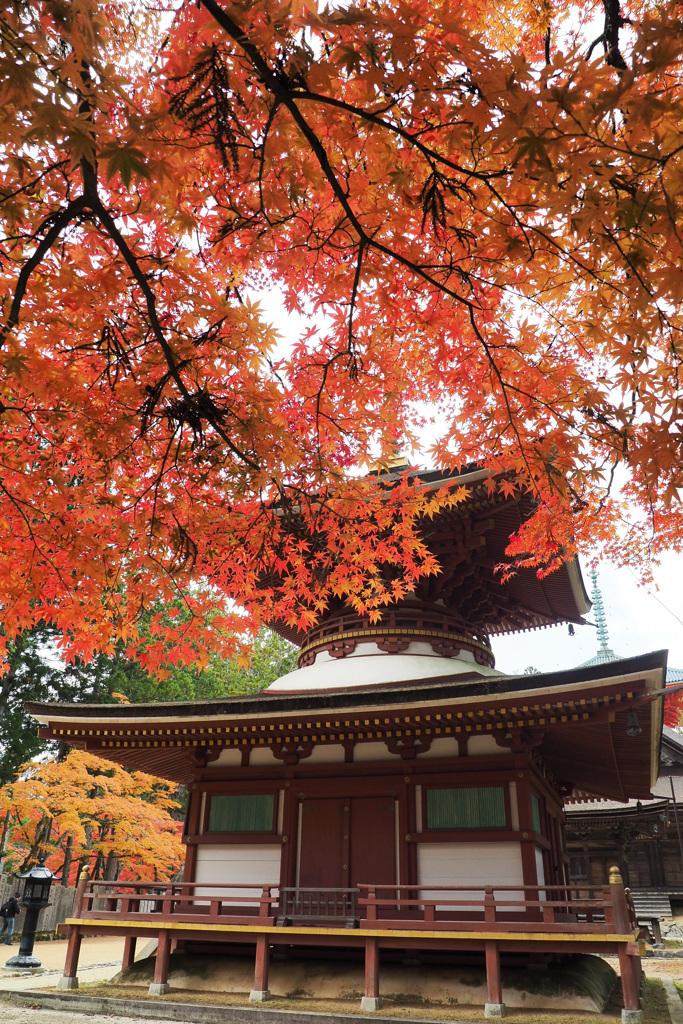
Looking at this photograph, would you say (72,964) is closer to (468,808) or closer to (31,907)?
(31,907)

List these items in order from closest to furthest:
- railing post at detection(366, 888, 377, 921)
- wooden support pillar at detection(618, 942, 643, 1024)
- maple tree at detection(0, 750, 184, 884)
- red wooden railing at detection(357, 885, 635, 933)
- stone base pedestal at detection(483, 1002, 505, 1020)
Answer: wooden support pillar at detection(618, 942, 643, 1024)
stone base pedestal at detection(483, 1002, 505, 1020)
red wooden railing at detection(357, 885, 635, 933)
railing post at detection(366, 888, 377, 921)
maple tree at detection(0, 750, 184, 884)

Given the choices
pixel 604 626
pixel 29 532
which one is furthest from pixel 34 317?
pixel 604 626

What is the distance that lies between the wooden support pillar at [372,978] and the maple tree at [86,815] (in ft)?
40.7

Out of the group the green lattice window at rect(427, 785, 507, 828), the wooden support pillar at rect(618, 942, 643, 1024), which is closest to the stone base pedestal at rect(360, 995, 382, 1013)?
the green lattice window at rect(427, 785, 507, 828)

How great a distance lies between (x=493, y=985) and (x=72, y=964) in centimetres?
644

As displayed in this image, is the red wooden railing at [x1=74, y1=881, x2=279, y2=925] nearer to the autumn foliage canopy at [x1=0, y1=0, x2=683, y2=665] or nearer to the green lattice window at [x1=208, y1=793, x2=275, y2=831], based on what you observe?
the green lattice window at [x1=208, y1=793, x2=275, y2=831]

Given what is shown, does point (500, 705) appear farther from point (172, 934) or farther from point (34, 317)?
point (34, 317)

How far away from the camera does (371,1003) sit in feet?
27.2

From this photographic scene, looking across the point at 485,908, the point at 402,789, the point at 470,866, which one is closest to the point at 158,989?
the point at 402,789

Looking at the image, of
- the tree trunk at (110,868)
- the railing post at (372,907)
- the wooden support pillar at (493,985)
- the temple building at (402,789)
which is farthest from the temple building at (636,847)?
the tree trunk at (110,868)

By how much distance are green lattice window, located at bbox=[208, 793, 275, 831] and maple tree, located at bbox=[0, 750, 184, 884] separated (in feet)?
31.6

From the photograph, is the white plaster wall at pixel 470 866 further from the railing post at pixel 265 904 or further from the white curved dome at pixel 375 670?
the white curved dome at pixel 375 670

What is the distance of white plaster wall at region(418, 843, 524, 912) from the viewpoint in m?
9.26

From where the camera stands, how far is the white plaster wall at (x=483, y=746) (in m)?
9.83
